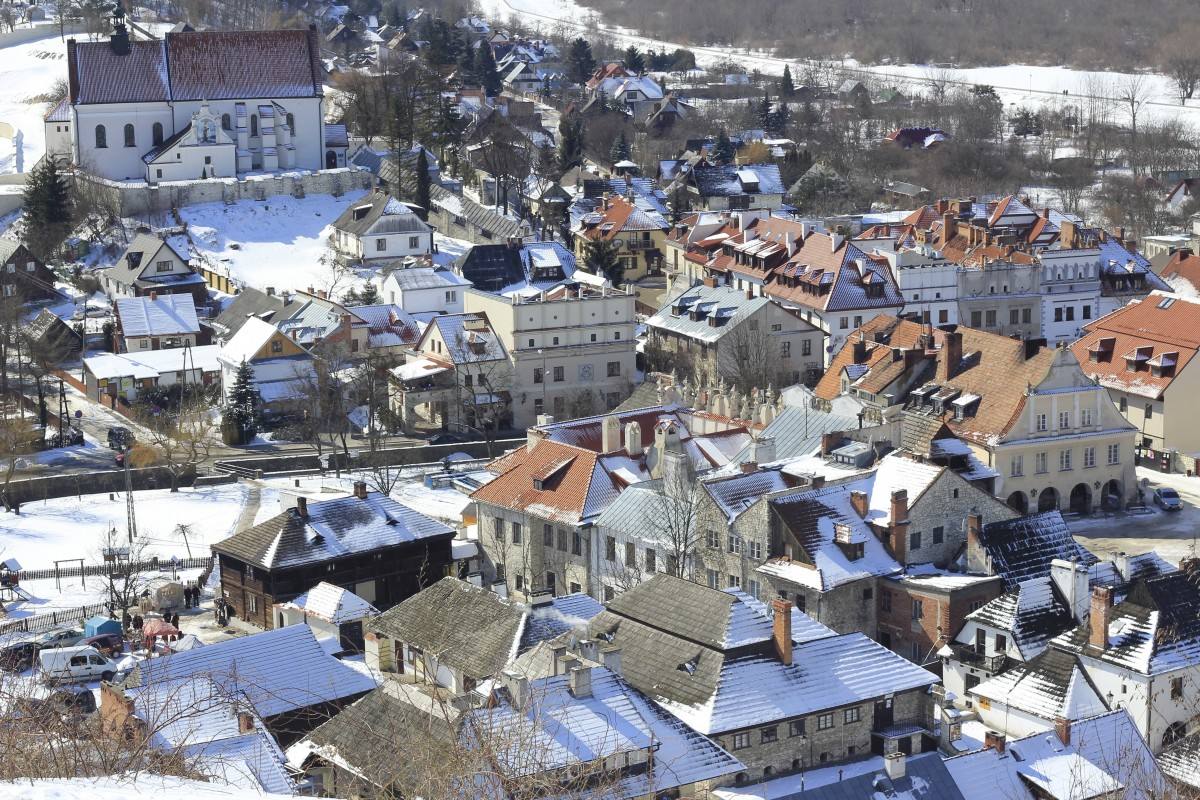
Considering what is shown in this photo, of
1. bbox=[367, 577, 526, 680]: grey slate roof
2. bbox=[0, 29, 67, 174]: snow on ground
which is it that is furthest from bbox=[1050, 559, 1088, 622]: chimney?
bbox=[0, 29, 67, 174]: snow on ground

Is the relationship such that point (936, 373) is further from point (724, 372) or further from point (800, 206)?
point (800, 206)

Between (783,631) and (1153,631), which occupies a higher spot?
(783,631)

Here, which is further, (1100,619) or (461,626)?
(1100,619)

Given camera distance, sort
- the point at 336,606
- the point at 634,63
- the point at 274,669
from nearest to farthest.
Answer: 1. the point at 274,669
2. the point at 336,606
3. the point at 634,63

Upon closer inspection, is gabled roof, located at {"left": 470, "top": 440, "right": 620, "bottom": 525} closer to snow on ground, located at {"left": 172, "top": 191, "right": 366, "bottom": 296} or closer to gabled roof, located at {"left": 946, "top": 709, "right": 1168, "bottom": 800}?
gabled roof, located at {"left": 946, "top": 709, "right": 1168, "bottom": 800}

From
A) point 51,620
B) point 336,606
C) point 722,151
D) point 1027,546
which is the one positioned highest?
point 722,151

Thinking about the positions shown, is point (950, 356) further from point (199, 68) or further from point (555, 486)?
point (199, 68)

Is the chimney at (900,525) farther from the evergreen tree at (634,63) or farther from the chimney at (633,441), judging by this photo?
the evergreen tree at (634,63)

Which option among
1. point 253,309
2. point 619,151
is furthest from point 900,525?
point 619,151
